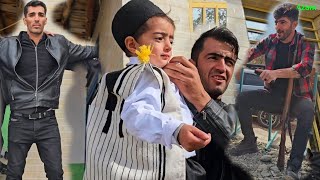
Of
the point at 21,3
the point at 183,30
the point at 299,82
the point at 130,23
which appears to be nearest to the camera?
the point at 130,23

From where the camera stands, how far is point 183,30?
11.3 ft

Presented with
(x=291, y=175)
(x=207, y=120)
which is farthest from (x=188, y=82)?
(x=291, y=175)

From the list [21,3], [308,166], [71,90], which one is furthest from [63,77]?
[308,166]

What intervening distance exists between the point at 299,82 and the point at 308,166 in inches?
31.6

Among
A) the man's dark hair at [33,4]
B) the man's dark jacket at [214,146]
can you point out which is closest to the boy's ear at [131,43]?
the man's dark jacket at [214,146]

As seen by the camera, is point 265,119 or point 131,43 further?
point 265,119

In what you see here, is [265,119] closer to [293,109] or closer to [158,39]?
[293,109]

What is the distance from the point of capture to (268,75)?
409 centimetres

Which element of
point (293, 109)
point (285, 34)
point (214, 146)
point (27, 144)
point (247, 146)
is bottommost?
point (247, 146)

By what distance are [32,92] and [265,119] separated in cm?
219

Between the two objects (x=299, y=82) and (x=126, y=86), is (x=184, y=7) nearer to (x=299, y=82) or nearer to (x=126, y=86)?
(x=299, y=82)

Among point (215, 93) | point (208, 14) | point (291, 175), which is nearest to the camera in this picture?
point (215, 93)

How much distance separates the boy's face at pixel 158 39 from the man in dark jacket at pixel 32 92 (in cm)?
172

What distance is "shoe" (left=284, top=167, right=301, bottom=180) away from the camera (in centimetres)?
390
